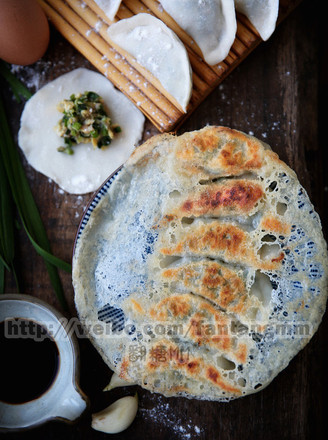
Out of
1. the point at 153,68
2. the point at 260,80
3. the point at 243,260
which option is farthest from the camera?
the point at 260,80

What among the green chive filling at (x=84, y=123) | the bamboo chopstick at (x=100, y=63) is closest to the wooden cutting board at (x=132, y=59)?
the bamboo chopstick at (x=100, y=63)

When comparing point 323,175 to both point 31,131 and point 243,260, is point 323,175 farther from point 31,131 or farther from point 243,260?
point 31,131

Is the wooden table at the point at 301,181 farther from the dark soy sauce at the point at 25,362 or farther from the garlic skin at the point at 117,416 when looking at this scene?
the dark soy sauce at the point at 25,362

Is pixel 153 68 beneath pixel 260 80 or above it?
above

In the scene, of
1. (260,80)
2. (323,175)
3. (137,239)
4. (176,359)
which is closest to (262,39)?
(260,80)

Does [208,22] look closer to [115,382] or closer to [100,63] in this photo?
[100,63]

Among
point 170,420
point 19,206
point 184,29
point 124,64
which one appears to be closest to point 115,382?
point 170,420

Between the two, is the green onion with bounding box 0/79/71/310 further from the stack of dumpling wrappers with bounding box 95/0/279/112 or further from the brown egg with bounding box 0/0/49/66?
the stack of dumpling wrappers with bounding box 95/0/279/112
